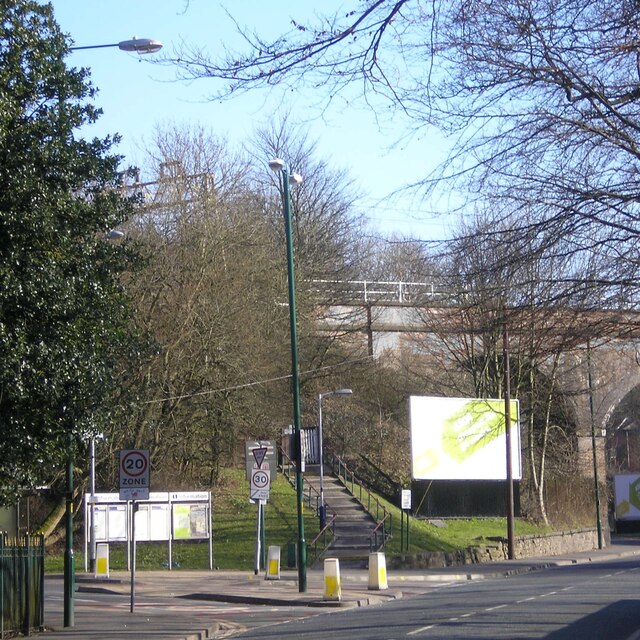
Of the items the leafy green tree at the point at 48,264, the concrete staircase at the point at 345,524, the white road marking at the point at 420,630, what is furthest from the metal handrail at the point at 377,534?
the leafy green tree at the point at 48,264

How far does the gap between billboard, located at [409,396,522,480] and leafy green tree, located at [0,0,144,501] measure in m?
28.3

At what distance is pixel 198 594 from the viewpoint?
2300cm

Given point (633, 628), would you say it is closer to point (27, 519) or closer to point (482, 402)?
point (27, 519)

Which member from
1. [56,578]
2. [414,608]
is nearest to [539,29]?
[414,608]

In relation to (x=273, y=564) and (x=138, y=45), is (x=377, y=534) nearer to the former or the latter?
Answer: (x=273, y=564)

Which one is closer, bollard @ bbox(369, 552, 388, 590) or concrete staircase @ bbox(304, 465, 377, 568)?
bollard @ bbox(369, 552, 388, 590)

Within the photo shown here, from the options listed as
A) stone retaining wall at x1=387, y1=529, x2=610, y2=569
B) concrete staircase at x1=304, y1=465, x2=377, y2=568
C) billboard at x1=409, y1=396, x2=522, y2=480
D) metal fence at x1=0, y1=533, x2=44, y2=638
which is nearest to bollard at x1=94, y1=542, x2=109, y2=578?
concrete staircase at x1=304, y1=465, x2=377, y2=568

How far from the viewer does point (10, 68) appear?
14.0 m

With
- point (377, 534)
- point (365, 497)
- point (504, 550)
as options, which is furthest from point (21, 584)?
point (365, 497)

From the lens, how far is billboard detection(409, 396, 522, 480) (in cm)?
4266

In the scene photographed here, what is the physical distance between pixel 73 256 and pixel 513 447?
33209mm

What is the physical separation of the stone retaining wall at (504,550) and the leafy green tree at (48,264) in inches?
835

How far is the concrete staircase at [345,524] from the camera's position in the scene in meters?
35.1

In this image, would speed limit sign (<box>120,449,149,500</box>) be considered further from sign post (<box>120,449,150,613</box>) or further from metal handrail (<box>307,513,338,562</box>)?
metal handrail (<box>307,513,338,562</box>)
